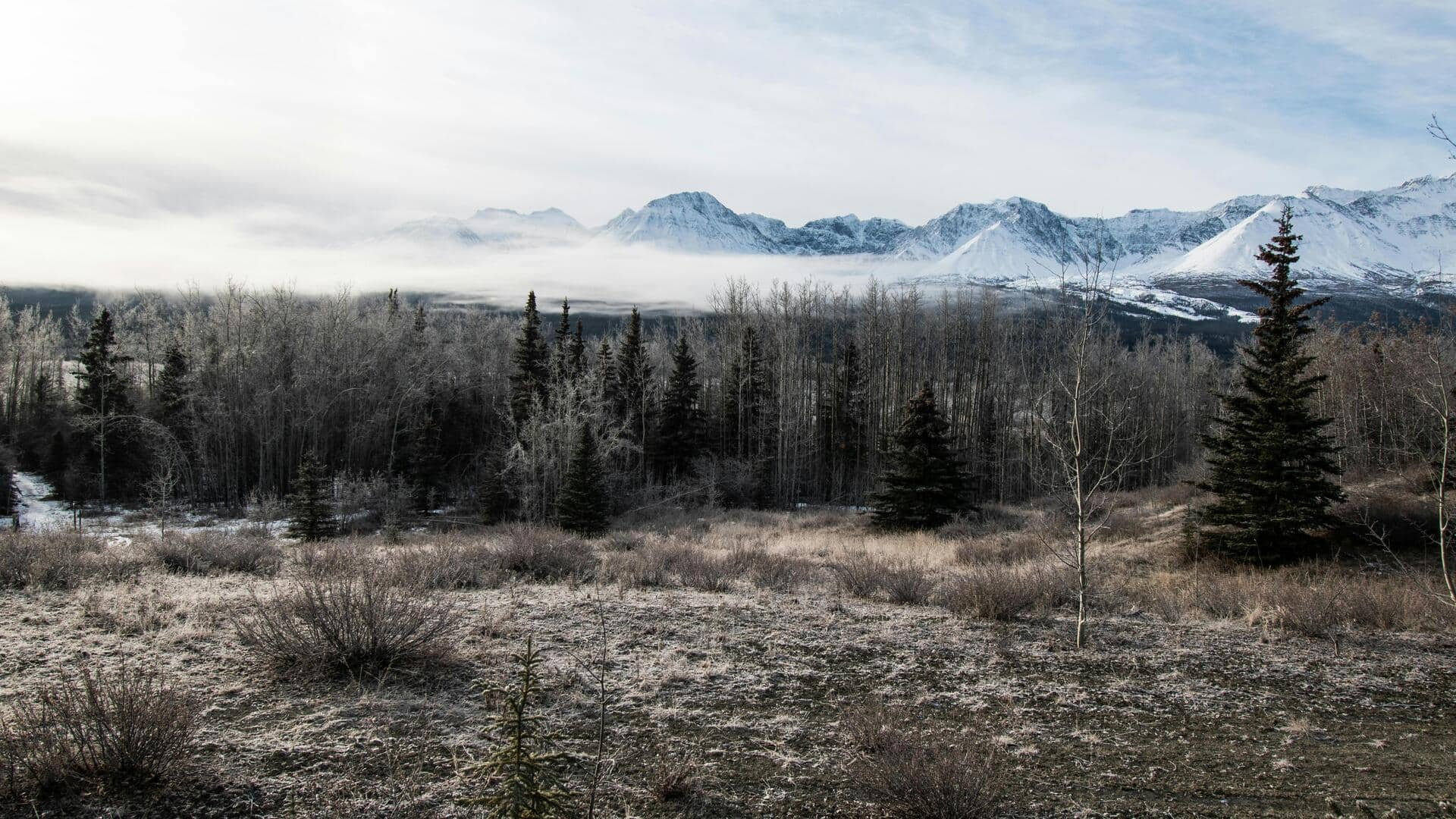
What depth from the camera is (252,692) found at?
5.32 meters

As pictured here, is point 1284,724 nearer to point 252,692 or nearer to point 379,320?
point 252,692

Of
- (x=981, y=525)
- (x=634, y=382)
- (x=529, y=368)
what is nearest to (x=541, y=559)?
(x=981, y=525)

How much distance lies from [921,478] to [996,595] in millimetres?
18901

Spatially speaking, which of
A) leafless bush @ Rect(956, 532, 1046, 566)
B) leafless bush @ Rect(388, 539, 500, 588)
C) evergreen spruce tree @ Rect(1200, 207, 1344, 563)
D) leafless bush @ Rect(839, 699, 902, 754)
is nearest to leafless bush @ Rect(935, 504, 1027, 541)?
leafless bush @ Rect(956, 532, 1046, 566)

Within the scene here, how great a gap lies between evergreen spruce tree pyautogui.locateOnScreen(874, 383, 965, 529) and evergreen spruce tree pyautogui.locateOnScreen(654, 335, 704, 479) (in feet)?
62.2

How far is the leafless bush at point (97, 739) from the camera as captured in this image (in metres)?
3.83

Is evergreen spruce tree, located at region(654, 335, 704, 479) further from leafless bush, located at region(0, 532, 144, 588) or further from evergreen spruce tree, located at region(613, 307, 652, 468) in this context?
leafless bush, located at region(0, 532, 144, 588)

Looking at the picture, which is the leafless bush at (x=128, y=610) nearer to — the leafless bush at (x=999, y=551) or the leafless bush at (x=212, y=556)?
the leafless bush at (x=212, y=556)

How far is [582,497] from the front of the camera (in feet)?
94.4

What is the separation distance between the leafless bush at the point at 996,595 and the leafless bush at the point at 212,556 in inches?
375

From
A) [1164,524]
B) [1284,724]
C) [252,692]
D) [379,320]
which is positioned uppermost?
[379,320]

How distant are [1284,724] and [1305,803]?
1.54m

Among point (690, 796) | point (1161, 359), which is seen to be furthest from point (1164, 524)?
point (1161, 359)

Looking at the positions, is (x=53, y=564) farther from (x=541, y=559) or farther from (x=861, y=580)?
(x=861, y=580)
